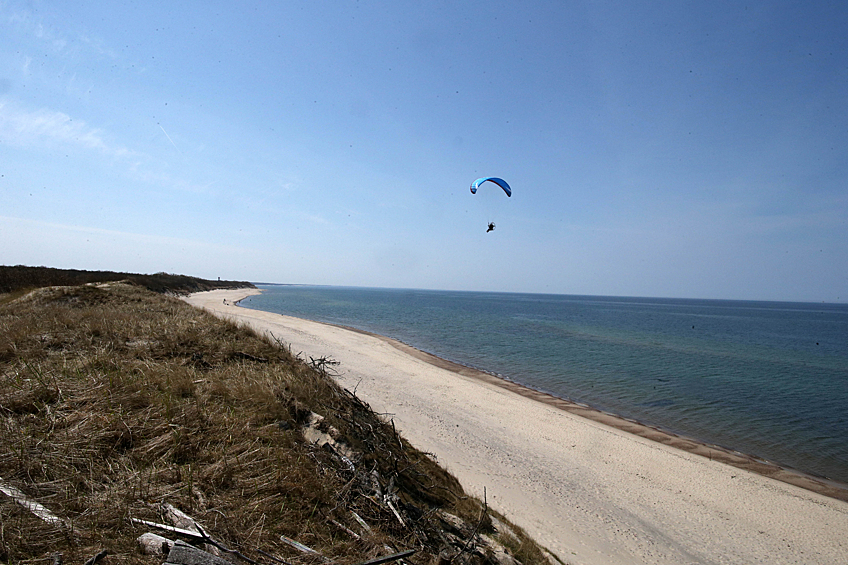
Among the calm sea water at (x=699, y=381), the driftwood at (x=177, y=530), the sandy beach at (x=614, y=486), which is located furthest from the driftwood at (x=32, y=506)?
the calm sea water at (x=699, y=381)

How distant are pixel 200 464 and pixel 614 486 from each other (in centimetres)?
1094

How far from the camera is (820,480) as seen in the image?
1260 centimetres

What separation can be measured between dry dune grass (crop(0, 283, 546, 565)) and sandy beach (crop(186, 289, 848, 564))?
130 inches

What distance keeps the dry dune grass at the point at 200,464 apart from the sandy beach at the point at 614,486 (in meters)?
3.31

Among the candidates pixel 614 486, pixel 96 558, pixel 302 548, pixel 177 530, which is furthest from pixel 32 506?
pixel 614 486

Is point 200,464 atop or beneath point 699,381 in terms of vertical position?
atop

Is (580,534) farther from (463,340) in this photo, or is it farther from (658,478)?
(463,340)

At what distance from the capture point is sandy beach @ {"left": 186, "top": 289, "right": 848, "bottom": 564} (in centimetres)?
839

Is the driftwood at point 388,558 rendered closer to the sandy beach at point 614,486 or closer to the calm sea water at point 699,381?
the sandy beach at point 614,486

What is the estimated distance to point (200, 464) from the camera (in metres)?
4.15

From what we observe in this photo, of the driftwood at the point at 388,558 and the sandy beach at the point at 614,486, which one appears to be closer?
the driftwood at the point at 388,558

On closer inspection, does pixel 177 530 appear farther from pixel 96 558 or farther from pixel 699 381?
pixel 699 381

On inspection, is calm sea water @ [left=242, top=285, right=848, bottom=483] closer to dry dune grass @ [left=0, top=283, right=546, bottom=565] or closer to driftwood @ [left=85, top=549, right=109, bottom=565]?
dry dune grass @ [left=0, top=283, right=546, bottom=565]

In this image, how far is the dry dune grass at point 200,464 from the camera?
3.21 m
